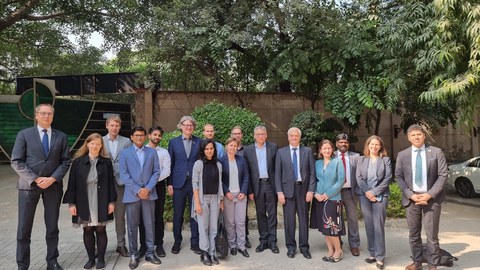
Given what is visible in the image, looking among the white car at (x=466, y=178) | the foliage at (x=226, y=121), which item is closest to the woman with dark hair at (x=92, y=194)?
the foliage at (x=226, y=121)

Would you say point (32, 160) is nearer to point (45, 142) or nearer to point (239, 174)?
point (45, 142)

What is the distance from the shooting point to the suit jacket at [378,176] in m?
4.91

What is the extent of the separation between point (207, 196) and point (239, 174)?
570 millimetres

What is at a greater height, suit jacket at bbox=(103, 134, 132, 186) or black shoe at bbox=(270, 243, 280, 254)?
suit jacket at bbox=(103, 134, 132, 186)

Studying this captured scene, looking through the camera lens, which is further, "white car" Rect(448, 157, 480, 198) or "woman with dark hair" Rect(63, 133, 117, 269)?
"white car" Rect(448, 157, 480, 198)

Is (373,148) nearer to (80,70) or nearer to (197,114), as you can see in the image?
(197,114)

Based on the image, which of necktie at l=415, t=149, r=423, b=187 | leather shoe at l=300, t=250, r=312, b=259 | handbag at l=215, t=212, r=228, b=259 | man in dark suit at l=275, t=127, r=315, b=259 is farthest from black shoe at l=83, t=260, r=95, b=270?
necktie at l=415, t=149, r=423, b=187

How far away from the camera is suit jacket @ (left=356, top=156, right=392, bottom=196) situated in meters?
4.91

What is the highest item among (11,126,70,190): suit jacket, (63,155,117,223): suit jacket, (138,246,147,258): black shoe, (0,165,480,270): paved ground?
(11,126,70,190): suit jacket

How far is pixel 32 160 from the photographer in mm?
4520

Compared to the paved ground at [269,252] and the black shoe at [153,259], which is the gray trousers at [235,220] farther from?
the black shoe at [153,259]

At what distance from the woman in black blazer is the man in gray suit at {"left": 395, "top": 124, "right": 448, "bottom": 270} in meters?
2.07

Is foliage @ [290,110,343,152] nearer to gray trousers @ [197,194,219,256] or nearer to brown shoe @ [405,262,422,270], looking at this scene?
gray trousers @ [197,194,219,256]

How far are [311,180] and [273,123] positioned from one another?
8131 millimetres
